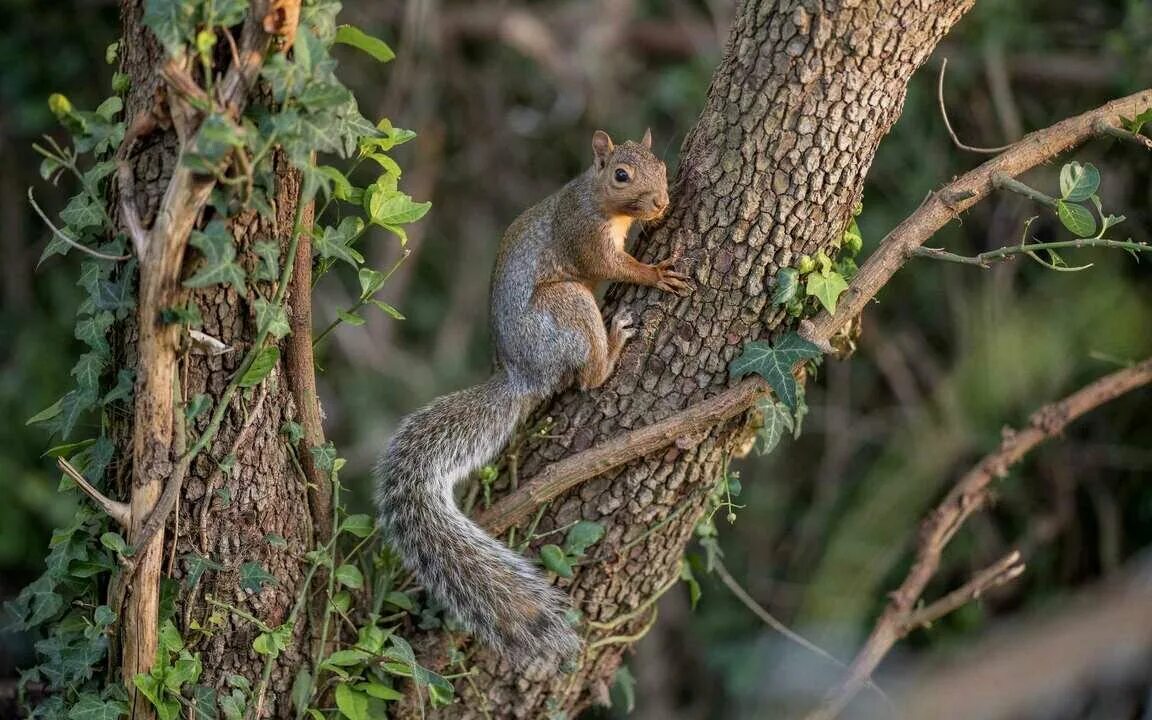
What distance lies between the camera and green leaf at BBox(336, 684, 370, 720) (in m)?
1.95

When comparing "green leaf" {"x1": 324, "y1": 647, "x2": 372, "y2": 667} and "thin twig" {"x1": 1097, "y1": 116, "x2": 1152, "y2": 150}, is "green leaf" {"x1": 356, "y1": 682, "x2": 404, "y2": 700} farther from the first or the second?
"thin twig" {"x1": 1097, "y1": 116, "x2": 1152, "y2": 150}

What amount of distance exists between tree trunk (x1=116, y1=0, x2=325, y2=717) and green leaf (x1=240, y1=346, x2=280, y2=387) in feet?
0.12

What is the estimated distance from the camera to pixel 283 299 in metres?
1.85

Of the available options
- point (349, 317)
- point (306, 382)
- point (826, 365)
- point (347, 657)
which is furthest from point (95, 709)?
point (826, 365)

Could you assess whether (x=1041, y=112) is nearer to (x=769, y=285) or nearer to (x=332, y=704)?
(x=769, y=285)

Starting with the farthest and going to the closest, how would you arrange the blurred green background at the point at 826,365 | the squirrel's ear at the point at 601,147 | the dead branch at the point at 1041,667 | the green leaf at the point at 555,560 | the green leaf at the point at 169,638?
1. the blurred green background at the point at 826,365
2. the squirrel's ear at the point at 601,147
3. the green leaf at the point at 555,560
4. the green leaf at the point at 169,638
5. the dead branch at the point at 1041,667

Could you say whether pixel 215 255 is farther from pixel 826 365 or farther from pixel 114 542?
pixel 826 365

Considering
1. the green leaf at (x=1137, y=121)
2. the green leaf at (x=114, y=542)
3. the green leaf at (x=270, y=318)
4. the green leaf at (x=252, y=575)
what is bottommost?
the green leaf at (x=252, y=575)

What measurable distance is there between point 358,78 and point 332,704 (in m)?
3.27

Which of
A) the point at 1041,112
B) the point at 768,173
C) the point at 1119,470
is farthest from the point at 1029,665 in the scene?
the point at 1041,112

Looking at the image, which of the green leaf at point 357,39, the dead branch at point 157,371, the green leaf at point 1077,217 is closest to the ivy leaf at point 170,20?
the dead branch at point 157,371

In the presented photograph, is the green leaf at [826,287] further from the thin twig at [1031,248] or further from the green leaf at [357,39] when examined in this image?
the green leaf at [357,39]

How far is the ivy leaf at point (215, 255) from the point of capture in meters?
1.64

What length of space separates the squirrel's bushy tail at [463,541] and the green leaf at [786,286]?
23.8 inches
